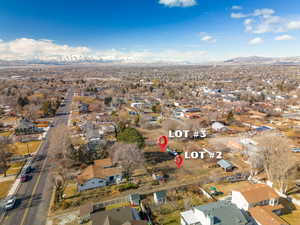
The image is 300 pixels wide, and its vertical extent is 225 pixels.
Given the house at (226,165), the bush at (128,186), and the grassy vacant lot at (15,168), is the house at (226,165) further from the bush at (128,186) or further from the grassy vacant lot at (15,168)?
the grassy vacant lot at (15,168)

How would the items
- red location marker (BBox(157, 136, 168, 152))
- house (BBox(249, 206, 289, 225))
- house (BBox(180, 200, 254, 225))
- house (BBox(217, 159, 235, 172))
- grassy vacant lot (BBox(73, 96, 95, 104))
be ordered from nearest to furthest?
house (BBox(180, 200, 254, 225)) < house (BBox(249, 206, 289, 225)) < house (BBox(217, 159, 235, 172)) < red location marker (BBox(157, 136, 168, 152)) < grassy vacant lot (BBox(73, 96, 95, 104))

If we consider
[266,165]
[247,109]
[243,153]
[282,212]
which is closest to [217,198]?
[282,212]

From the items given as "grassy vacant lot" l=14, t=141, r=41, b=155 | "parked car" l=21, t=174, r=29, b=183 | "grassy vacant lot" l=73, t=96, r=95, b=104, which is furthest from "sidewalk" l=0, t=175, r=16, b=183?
"grassy vacant lot" l=73, t=96, r=95, b=104

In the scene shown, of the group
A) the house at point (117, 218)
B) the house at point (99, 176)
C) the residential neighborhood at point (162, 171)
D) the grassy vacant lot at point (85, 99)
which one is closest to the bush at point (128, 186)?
the residential neighborhood at point (162, 171)

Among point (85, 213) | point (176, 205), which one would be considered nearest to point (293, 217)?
point (176, 205)

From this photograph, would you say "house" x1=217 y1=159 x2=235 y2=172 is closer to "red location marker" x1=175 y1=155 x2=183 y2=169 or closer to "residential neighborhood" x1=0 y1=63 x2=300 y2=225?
"residential neighborhood" x1=0 y1=63 x2=300 y2=225

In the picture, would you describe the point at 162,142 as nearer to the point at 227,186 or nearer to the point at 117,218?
the point at 227,186
